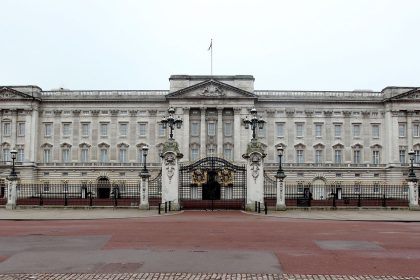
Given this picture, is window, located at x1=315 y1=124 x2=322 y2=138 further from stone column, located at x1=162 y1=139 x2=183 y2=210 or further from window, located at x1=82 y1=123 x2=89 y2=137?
stone column, located at x1=162 y1=139 x2=183 y2=210

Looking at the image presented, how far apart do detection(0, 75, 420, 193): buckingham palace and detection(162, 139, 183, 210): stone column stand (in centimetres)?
3707

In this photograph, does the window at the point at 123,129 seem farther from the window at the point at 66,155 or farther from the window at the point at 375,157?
the window at the point at 375,157

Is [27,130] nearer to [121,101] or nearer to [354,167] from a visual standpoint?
[121,101]

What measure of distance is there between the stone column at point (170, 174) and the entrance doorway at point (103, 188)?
114 feet

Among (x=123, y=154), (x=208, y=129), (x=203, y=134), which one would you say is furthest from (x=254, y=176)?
(x=123, y=154)

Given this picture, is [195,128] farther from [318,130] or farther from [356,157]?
[356,157]

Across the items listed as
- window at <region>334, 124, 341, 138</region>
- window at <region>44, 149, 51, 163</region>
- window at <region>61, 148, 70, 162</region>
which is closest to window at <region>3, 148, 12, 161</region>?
window at <region>44, 149, 51, 163</region>

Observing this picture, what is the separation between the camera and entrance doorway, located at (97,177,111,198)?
69.7 m

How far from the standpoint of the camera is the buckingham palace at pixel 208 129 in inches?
2911

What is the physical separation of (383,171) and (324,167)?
8691mm

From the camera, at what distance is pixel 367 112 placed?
249ft

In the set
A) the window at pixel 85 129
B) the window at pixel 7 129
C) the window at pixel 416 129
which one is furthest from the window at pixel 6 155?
the window at pixel 416 129

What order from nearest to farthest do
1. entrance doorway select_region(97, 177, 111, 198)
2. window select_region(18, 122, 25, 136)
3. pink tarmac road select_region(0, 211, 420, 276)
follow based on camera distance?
pink tarmac road select_region(0, 211, 420, 276), entrance doorway select_region(97, 177, 111, 198), window select_region(18, 122, 25, 136)

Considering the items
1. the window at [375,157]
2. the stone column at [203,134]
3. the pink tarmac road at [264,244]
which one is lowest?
the pink tarmac road at [264,244]
